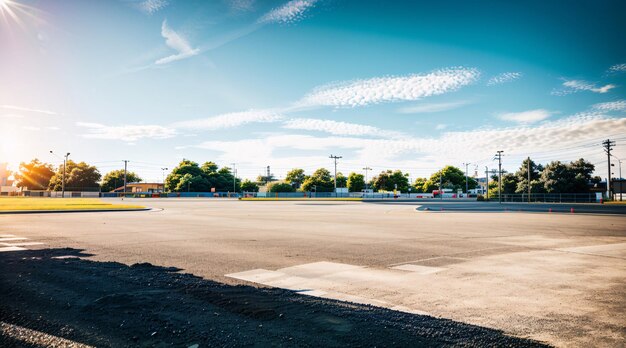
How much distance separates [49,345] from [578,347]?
16.3ft

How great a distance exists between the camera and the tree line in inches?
3000

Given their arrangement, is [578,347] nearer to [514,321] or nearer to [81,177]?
[514,321]

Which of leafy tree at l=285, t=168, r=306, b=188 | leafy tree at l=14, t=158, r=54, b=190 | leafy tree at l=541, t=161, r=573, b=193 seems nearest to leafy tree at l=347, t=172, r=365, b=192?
leafy tree at l=285, t=168, r=306, b=188

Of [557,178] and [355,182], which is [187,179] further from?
[557,178]

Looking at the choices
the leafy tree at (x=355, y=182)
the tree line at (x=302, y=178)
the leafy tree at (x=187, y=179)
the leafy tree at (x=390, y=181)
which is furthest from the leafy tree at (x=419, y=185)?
the leafy tree at (x=187, y=179)

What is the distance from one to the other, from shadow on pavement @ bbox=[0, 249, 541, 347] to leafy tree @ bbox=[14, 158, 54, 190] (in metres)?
168

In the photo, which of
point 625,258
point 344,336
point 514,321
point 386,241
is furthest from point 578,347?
point 386,241

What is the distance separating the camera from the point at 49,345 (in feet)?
10.9

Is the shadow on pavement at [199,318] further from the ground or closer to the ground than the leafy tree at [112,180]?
closer to the ground

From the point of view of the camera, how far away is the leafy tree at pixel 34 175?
141 m

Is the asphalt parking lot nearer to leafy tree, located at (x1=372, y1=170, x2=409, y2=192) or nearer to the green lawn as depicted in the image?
the green lawn

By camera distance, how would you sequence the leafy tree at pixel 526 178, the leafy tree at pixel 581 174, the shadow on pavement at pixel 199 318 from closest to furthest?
the shadow on pavement at pixel 199 318
the leafy tree at pixel 581 174
the leafy tree at pixel 526 178

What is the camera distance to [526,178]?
8325 centimetres

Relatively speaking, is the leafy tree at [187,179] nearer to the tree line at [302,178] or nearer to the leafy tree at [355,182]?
the tree line at [302,178]
